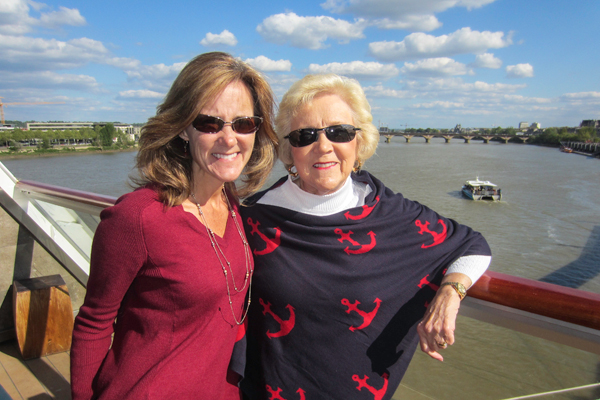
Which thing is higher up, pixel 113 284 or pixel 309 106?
pixel 309 106

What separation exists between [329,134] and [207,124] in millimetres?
375

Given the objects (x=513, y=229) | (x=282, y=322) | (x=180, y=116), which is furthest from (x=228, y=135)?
(x=513, y=229)

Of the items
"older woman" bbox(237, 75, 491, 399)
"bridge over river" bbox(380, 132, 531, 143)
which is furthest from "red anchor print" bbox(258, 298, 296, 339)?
"bridge over river" bbox(380, 132, 531, 143)

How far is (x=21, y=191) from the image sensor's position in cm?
206

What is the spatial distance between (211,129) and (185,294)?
441mm

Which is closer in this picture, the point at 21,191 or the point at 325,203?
the point at 325,203

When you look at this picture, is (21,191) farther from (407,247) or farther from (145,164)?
(407,247)

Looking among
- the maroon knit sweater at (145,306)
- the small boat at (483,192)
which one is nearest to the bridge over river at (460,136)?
the small boat at (483,192)

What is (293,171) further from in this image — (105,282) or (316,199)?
(105,282)

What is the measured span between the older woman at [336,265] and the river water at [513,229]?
17.1 inches

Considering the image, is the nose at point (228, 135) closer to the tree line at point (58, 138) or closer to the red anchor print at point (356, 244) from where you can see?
the red anchor print at point (356, 244)

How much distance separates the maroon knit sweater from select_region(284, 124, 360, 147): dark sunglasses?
0.43 m

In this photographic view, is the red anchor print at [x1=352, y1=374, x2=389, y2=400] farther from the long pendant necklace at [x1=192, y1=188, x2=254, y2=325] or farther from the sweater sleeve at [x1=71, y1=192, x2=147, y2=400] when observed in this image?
the sweater sleeve at [x1=71, y1=192, x2=147, y2=400]

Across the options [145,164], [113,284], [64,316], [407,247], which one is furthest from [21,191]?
[407,247]
